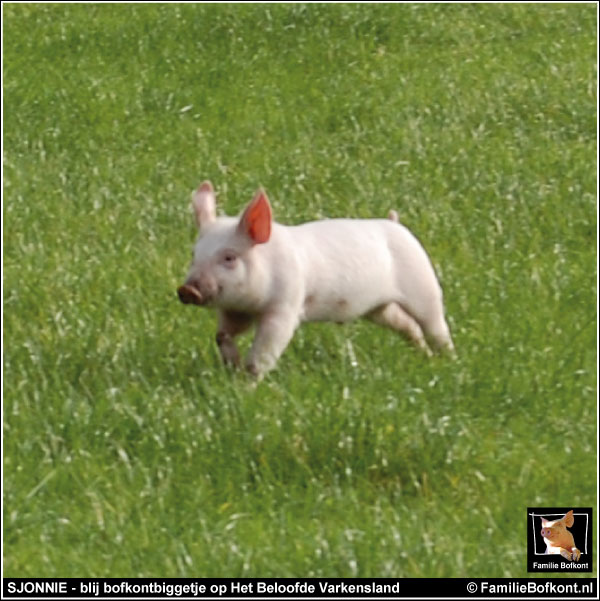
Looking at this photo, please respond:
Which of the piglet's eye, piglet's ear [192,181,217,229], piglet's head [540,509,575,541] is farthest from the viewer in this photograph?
piglet's ear [192,181,217,229]

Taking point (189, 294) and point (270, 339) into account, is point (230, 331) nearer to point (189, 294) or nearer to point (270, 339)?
point (270, 339)

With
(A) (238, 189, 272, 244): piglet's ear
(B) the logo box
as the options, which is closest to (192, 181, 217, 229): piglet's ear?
(A) (238, 189, 272, 244): piglet's ear

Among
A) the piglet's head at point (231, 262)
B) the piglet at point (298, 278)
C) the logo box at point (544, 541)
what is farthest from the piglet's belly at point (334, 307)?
the logo box at point (544, 541)

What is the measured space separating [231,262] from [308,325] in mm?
1083

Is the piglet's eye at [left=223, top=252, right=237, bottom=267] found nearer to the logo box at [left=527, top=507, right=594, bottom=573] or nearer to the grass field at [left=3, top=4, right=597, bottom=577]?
the grass field at [left=3, top=4, right=597, bottom=577]

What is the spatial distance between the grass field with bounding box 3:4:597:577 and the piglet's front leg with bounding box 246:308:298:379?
0.40ft

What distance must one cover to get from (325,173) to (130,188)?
137 centimetres

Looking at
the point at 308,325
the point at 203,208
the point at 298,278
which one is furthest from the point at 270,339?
the point at 308,325

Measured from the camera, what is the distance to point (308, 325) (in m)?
7.86

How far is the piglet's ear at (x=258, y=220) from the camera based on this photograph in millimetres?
6848

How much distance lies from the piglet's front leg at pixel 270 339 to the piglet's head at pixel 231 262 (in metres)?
0.13

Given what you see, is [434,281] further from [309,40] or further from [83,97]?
[309,40]

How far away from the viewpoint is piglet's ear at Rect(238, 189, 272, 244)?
6.85 meters

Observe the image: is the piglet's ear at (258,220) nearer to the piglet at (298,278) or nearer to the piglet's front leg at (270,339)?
the piglet at (298,278)
